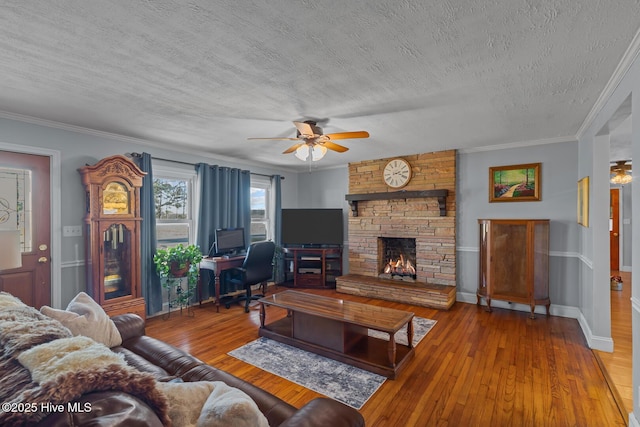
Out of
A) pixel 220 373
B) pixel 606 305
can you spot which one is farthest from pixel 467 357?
pixel 220 373

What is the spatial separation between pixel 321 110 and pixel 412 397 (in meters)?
2.53

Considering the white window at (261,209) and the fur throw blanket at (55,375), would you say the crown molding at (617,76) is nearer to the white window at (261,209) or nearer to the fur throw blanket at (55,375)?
the fur throw blanket at (55,375)

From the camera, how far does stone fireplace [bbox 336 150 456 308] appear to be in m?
4.67

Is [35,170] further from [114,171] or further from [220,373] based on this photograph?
[220,373]

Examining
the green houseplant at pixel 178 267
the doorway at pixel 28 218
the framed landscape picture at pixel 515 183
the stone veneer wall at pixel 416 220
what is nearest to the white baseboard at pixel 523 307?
the stone veneer wall at pixel 416 220

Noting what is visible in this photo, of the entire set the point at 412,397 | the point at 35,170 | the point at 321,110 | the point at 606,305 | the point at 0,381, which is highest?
the point at 321,110

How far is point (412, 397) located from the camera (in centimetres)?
229

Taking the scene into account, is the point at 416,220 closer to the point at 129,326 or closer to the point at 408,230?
the point at 408,230

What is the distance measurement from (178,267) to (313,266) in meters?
2.64

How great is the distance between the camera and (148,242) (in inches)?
159

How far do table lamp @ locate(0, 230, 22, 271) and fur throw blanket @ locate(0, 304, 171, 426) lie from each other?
144 centimetres

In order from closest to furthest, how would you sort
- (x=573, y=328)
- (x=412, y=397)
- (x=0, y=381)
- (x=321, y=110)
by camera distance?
(x=0, y=381)
(x=412, y=397)
(x=321, y=110)
(x=573, y=328)

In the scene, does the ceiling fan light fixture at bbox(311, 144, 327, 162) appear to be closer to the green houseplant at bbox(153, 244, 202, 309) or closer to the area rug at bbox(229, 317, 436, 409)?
the area rug at bbox(229, 317, 436, 409)

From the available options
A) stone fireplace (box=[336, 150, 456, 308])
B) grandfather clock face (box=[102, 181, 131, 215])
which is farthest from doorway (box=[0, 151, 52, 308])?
stone fireplace (box=[336, 150, 456, 308])
